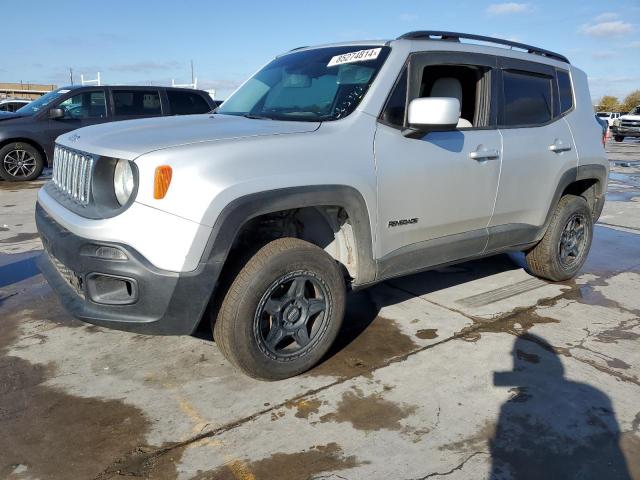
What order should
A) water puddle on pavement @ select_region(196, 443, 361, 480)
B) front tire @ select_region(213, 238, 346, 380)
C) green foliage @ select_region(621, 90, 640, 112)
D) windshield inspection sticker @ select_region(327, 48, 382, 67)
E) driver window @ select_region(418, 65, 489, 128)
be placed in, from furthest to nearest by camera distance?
green foliage @ select_region(621, 90, 640, 112) < driver window @ select_region(418, 65, 489, 128) < windshield inspection sticker @ select_region(327, 48, 382, 67) < front tire @ select_region(213, 238, 346, 380) < water puddle on pavement @ select_region(196, 443, 361, 480)

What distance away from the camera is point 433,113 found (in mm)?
3062

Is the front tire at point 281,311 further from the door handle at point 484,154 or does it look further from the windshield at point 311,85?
the door handle at point 484,154

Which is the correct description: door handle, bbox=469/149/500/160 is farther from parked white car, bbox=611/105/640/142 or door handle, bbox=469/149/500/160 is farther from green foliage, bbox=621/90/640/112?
green foliage, bbox=621/90/640/112

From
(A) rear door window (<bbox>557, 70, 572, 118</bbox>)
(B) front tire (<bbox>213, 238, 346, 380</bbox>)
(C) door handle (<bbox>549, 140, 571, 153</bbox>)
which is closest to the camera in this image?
(B) front tire (<bbox>213, 238, 346, 380</bbox>)

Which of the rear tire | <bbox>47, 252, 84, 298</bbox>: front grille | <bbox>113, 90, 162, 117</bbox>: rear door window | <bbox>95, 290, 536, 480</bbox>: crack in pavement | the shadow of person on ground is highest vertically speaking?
<bbox>113, 90, 162, 117</bbox>: rear door window

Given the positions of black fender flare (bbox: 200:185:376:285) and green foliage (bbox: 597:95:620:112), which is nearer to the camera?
black fender flare (bbox: 200:185:376:285)

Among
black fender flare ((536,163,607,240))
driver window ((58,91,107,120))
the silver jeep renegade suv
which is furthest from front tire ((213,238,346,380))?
driver window ((58,91,107,120))

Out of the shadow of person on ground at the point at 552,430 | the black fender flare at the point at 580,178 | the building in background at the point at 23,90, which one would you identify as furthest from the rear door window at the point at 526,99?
the building in background at the point at 23,90

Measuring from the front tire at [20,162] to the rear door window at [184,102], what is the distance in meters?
2.71

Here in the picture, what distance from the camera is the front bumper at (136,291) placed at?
250cm

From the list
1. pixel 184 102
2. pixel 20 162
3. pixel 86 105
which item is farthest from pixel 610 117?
pixel 20 162

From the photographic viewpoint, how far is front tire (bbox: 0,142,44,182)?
9.97m

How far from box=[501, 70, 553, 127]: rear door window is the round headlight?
2711 mm

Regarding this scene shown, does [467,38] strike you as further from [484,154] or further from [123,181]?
[123,181]
